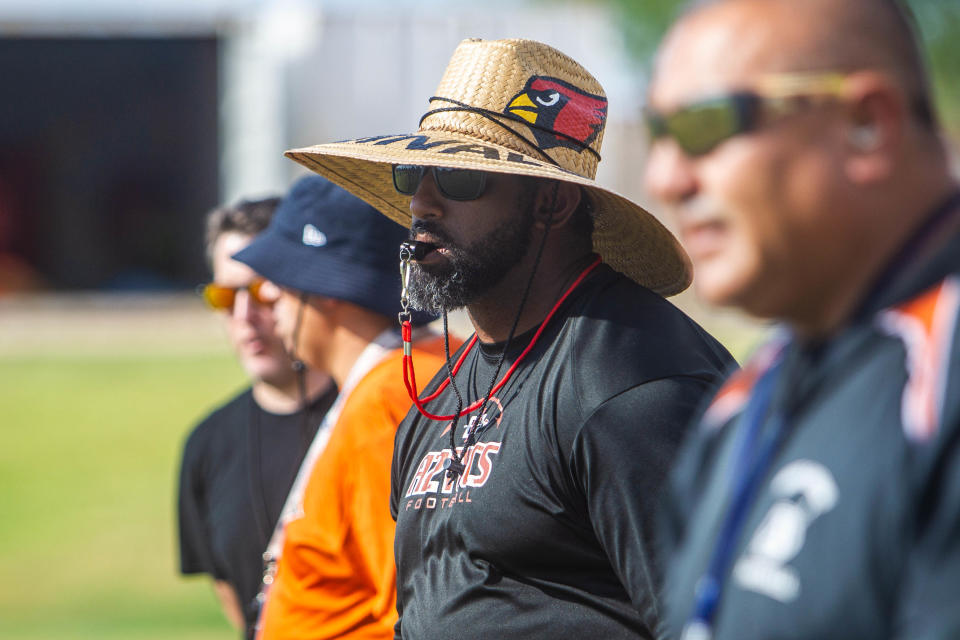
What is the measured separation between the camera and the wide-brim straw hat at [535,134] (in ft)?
9.24

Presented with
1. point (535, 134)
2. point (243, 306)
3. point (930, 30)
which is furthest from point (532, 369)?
point (930, 30)

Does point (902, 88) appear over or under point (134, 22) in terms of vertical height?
over

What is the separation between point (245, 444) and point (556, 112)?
5.81 feet

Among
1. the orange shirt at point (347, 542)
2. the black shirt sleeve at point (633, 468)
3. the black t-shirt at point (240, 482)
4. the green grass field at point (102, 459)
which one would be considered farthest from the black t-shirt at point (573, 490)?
the green grass field at point (102, 459)

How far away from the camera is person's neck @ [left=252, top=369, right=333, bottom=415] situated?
413 cm

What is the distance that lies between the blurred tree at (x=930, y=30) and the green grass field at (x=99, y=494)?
21.6m

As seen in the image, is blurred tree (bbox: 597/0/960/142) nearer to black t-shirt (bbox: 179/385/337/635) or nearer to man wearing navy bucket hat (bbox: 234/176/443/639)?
black t-shirt (bbox: 179/385/337/635)

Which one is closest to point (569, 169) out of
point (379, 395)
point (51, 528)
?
point (379, 395)

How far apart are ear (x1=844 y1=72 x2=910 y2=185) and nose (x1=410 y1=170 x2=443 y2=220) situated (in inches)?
58.2

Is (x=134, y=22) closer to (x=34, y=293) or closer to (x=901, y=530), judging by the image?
(x=34, y=293)

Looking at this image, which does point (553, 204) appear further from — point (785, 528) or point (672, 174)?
point (785, 528)

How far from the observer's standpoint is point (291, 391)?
164 inches

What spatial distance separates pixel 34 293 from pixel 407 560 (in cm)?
2429

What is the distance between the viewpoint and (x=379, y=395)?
3277mm
